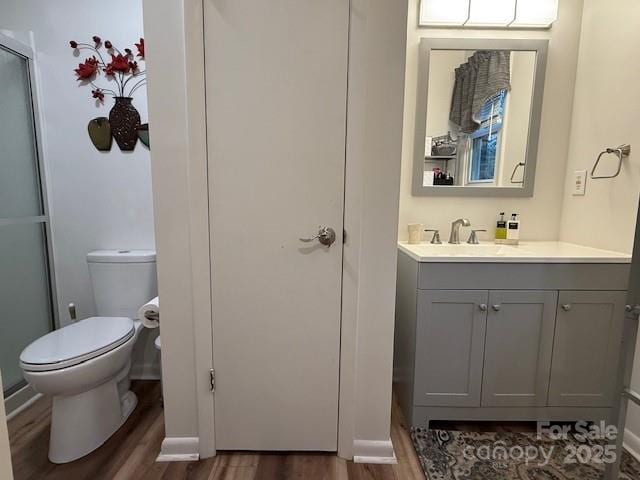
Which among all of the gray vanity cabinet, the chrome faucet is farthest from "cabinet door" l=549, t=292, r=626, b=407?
the chrome faucet

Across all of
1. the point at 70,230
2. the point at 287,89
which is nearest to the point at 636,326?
the point at 287,89

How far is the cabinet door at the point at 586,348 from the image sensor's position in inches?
62.1

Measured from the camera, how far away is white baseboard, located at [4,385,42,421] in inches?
68.3

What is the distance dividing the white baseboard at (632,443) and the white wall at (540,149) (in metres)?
1.05

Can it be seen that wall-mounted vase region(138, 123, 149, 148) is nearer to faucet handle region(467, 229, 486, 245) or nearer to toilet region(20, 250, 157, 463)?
toilet region(20, 250, 157, 463)

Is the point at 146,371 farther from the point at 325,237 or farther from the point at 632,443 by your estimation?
the point at 632,443

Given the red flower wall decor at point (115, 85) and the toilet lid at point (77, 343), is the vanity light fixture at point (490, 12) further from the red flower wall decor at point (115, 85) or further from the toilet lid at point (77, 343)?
the toilet lid at point (77, 343)

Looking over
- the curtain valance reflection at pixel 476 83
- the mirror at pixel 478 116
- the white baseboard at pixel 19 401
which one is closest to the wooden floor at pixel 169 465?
the white baseboard at pixel 19 401

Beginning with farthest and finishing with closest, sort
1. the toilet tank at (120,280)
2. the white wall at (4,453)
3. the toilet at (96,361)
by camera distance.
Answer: the toilet tank at (120,280)
the toilet at (96,361)
the white wall at (4,453)

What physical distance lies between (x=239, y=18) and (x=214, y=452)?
5.86 feet

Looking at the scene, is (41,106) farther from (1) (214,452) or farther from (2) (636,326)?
(2) (636,326)

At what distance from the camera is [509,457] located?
4.99 feet

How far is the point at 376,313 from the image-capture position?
1426 mm

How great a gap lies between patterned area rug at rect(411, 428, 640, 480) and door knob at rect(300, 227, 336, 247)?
105 centimetres
